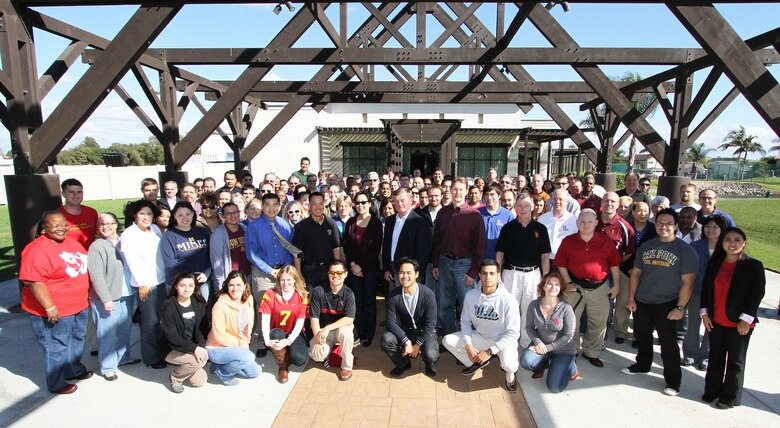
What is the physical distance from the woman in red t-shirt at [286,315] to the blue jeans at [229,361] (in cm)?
26

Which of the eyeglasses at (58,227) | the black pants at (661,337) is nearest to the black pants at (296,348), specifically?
the eyeglasses at (58,227)

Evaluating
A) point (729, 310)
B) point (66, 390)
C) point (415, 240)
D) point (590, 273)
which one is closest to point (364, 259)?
point (415, 240)

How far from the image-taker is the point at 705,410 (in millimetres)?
3289

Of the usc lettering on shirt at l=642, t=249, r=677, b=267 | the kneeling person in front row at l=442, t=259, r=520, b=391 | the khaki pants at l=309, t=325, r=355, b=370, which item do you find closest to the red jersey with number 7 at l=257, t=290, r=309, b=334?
the khaki pants at l=309, t=325, r=355, b=370

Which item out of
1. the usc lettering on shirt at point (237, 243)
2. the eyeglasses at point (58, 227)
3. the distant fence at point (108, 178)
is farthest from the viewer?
the distant fence at point (108, 178)

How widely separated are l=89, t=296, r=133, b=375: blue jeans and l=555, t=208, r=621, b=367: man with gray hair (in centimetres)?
420

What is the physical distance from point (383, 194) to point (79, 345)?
4179mm

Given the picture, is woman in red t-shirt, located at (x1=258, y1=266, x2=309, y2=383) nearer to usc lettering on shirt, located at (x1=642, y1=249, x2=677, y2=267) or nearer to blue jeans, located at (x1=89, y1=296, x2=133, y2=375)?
blue jeans, located at (x1=89, y1=296, x2=133, y2=375)

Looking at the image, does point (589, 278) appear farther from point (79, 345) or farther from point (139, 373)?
point (79, 345)

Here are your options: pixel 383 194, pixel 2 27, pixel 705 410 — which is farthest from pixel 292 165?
pixel 705 410

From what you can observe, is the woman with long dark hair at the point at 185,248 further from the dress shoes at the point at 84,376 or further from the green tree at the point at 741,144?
the green tree at the point at 741,144

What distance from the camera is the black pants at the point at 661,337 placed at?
3.52 meters

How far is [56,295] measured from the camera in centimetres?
340

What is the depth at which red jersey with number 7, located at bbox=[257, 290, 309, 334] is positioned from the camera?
13.0ft
